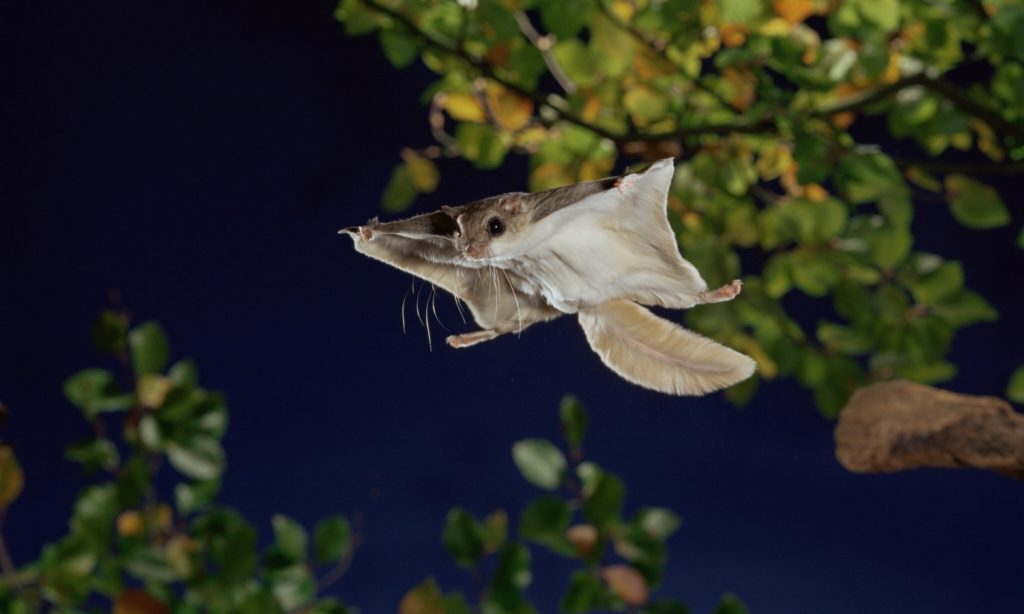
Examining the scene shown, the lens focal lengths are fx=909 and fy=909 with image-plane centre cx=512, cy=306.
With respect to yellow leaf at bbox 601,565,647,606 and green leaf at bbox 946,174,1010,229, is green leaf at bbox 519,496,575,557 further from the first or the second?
green leaf at bbox 946,174,1010,229

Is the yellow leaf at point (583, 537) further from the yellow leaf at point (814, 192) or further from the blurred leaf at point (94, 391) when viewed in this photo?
the blurred leaf at point (94, 391)

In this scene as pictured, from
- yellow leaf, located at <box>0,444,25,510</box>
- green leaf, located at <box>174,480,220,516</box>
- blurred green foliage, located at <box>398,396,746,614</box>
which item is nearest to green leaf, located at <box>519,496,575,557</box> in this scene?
blurred green foliage, located at <box>398,396,746,614</box>

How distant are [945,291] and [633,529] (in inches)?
15.8

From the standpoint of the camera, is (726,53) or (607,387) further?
(726,53)

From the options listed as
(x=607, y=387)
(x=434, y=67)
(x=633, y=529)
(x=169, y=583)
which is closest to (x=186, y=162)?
(x=434, y=67)

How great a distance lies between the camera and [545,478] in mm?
904

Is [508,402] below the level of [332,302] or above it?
below

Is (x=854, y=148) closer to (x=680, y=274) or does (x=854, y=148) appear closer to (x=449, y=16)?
(x=449, y=16)

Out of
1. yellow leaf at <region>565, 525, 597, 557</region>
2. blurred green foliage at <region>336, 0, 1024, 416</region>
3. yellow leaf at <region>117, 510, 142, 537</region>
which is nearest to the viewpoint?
blurred green foliage at <region>336, 0, 1024, 416</region>

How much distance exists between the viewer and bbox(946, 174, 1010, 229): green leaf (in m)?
0.89

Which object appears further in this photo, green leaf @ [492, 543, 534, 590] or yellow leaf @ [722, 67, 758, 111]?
green leaf @ [492, 543, 534, 590]

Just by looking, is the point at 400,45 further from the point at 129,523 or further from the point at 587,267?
the point at 129,523

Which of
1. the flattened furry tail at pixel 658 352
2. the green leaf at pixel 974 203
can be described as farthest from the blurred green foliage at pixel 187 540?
the flattened furry tail at pixel 658 352

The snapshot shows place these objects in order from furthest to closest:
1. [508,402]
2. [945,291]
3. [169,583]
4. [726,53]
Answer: [169,583] → [945,291] → [726,53] → [508,402]
